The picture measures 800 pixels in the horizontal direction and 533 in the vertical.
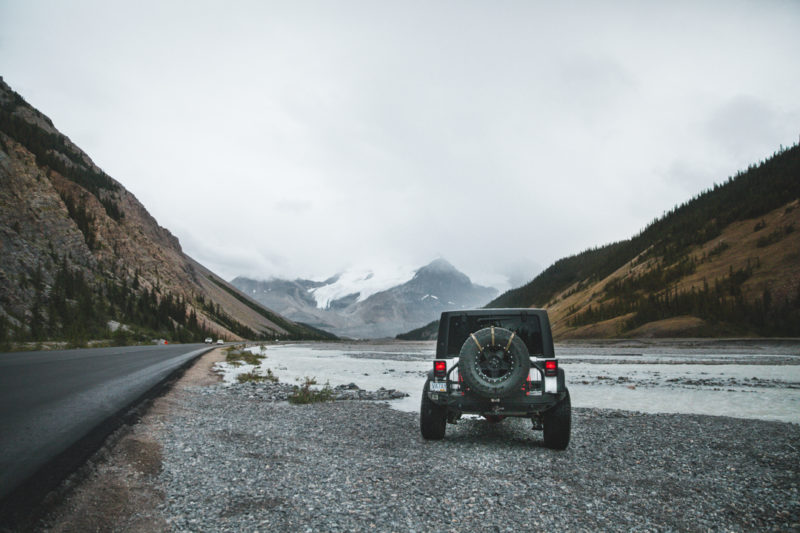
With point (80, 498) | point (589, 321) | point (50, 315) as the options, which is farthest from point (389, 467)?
point (589, 321)

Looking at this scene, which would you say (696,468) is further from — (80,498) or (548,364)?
(80,498)

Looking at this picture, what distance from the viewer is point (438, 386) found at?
31.8ft

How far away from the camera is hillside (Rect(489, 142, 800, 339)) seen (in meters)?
88.2

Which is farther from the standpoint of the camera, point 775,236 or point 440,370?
point 775,236

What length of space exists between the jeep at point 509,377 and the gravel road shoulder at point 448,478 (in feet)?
2.84


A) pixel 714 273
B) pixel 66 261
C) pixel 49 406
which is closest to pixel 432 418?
pixel 49 406

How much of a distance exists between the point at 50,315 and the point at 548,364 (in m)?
66.2

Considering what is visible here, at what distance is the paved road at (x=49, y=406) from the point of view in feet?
22.2

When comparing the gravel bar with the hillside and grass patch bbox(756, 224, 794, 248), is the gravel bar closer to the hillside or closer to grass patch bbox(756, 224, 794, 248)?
the hillside

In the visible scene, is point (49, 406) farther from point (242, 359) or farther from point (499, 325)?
point (242, 359)

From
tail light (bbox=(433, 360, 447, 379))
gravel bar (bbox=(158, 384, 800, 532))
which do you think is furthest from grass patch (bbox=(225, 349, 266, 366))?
tail light (bbox=(433, 360, 447, 379))

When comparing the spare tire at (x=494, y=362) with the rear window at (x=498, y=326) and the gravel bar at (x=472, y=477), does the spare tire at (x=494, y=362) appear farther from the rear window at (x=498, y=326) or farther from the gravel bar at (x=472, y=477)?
the gravel bar at (x=472, y=477)

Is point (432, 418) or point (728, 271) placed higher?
point (728, 271)

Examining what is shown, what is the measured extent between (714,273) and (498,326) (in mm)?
129081
